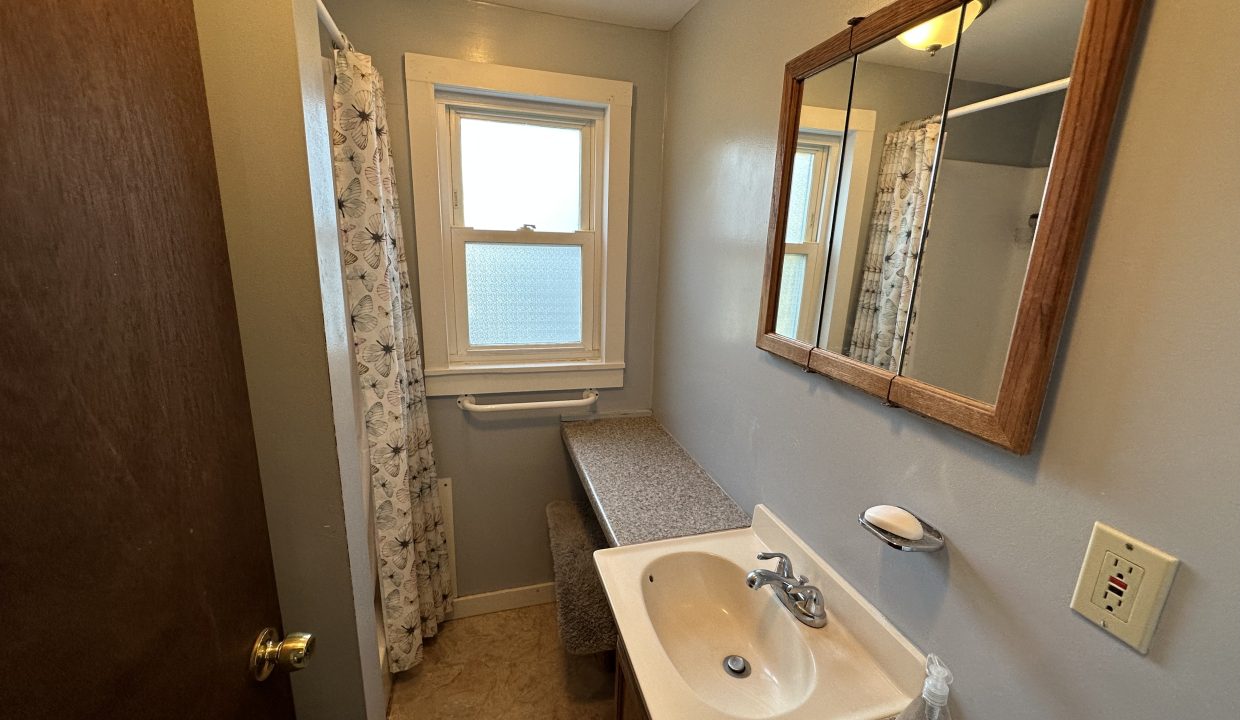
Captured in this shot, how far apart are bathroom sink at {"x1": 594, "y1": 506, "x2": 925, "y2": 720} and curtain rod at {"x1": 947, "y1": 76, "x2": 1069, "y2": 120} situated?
2.93 ft

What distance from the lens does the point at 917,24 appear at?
0.79 meters

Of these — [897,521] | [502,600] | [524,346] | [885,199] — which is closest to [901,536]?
[897,521]

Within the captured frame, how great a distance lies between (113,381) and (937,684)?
3.69 ft

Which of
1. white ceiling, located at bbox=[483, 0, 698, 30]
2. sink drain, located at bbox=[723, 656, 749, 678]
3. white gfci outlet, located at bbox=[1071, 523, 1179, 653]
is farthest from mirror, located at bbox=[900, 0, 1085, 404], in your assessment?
white ceiling, located at bbox=[483, 0, 698, 30]

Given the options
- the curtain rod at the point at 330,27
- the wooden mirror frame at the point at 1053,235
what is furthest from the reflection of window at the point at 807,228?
the curtain rod at the point at 330,27

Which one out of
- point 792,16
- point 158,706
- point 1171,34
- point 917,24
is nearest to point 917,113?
point 917,24

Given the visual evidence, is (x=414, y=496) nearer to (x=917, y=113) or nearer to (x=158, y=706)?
(x=158, y=706)

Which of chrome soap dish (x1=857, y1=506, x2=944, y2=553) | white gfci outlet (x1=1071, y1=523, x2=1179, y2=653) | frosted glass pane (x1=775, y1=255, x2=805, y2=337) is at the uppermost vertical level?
frosted glass pane (x1=775, y1=255, x2=805, y2=337)

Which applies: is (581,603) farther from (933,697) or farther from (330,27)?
(330,27)

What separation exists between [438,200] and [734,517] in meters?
1.51

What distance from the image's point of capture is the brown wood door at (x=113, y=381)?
37 centimetres

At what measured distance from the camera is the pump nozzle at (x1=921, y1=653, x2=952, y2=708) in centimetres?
71

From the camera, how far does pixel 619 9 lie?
1648 mm

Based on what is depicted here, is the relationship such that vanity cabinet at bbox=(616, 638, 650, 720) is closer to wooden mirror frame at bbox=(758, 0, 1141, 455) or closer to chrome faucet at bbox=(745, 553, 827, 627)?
chrome faucet at bbox=(745, 553, 827, 627)
